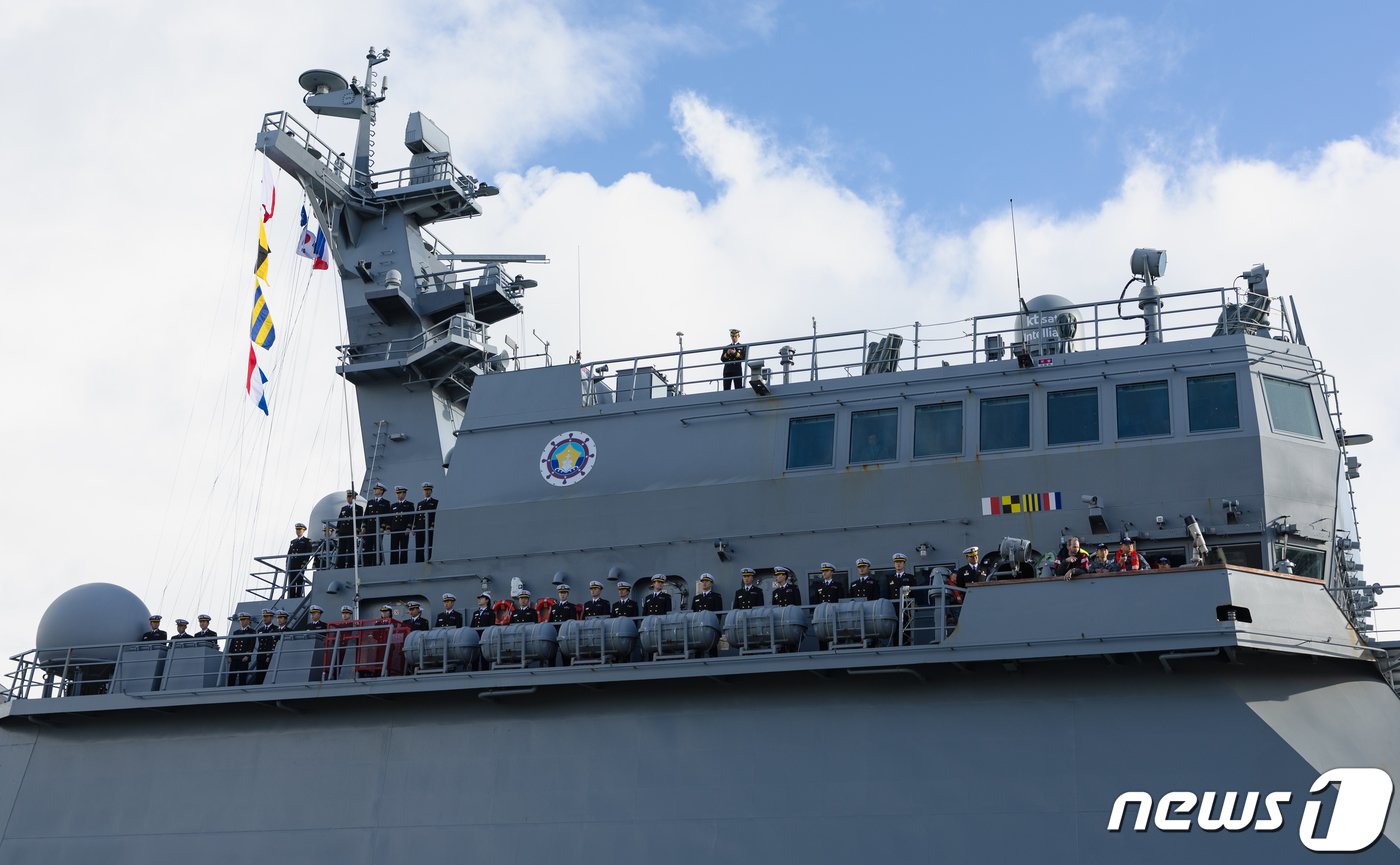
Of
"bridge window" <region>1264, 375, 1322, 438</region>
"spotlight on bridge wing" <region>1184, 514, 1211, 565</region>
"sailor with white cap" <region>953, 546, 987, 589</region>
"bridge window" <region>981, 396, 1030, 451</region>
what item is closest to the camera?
"spotlight on bridge wing" <region>1184, 514, 1211, 565</region>

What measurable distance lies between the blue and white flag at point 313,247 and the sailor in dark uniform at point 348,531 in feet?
14.7

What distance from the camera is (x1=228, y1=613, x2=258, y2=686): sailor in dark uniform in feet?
69.9

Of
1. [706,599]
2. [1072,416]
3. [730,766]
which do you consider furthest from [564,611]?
[1072,416]

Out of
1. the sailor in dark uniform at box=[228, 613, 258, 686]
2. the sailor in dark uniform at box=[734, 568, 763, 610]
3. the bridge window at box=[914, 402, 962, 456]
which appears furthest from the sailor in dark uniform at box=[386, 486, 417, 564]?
the bridge window at box=[914, 402, 962, 456]

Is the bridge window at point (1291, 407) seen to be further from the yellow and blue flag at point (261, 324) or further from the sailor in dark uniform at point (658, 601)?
the yellow and blue flag at point (261, 324)

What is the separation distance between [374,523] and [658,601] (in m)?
6.23

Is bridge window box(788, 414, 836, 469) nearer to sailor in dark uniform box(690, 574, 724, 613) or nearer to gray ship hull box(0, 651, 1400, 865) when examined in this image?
sailor in dark uniform box(690, 574, 724, 613)

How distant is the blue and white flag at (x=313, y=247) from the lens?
24.8 m

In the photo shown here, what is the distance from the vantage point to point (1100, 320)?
766 inches

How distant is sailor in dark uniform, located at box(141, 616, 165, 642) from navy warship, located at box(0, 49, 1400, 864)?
45 centimetres

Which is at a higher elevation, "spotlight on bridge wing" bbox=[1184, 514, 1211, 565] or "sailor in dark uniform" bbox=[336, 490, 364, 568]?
"sailor in dark uniform" bbox=[336, 490, 364, 568]

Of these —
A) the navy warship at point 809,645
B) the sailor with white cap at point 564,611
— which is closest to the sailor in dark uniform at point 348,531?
the navy warship at point 809,645

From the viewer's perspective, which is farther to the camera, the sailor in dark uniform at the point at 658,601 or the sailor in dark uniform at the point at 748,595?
the sailor in dark uniform at the point at 658,601

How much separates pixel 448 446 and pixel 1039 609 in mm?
12923
